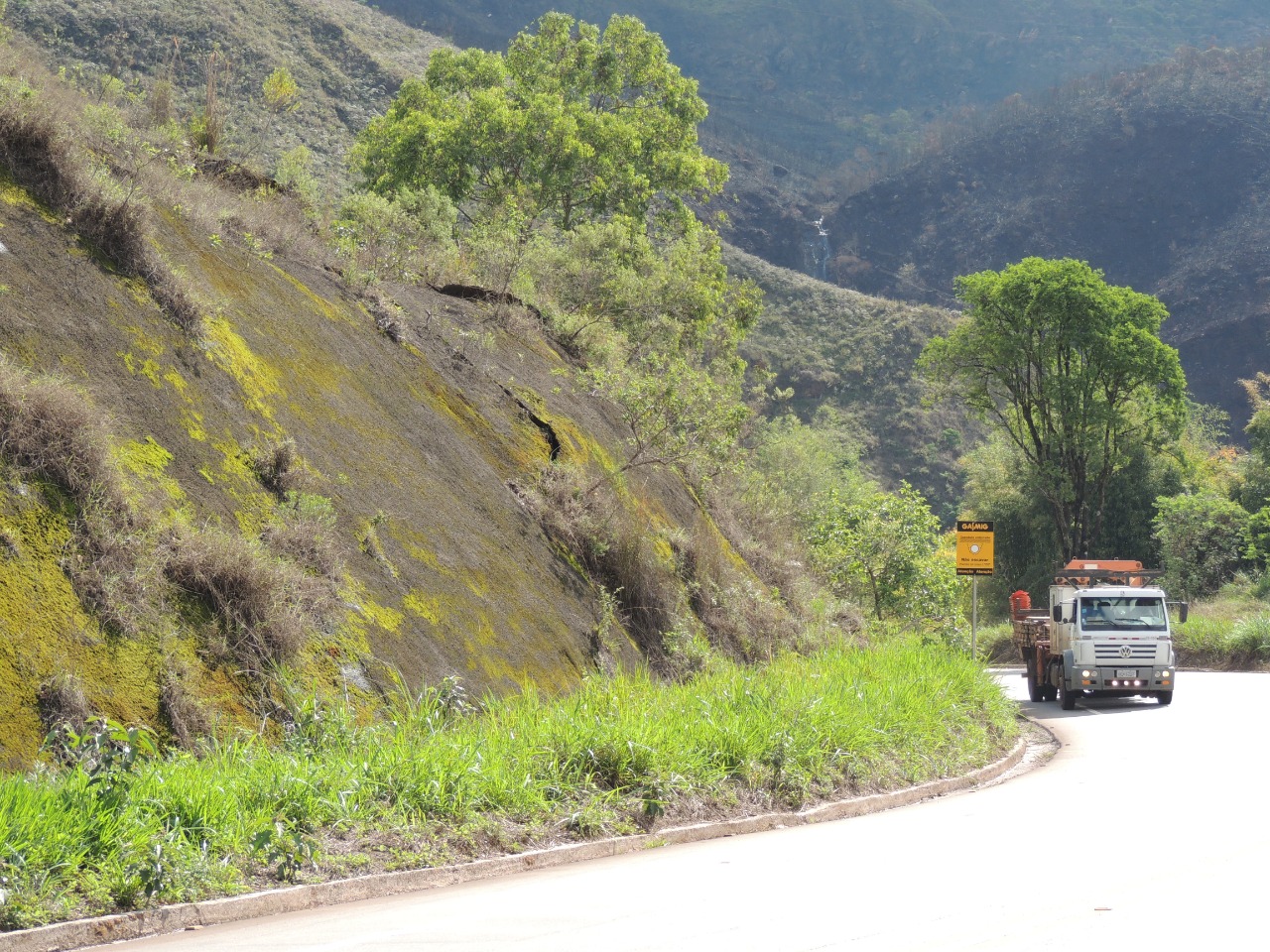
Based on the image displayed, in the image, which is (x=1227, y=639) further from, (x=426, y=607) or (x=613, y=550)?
(x=426, y=607)

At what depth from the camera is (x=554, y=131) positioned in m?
31.0

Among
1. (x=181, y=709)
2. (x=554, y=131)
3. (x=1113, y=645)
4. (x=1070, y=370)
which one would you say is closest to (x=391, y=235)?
(x=554, y=131)

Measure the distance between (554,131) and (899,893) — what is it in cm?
2634

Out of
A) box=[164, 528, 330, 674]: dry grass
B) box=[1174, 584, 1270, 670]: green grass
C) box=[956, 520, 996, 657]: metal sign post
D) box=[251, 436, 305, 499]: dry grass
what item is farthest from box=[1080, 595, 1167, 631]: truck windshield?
box=[164, 528, 330, 674]: dry grass

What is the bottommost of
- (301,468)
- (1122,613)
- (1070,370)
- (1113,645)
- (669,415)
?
(1113,645)

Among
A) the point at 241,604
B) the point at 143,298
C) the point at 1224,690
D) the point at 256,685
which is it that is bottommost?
the point at 1224,690

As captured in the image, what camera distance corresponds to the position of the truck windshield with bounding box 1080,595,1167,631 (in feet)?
75.9

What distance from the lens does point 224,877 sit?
6801 millimetres

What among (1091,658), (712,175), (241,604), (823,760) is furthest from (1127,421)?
(241,604)

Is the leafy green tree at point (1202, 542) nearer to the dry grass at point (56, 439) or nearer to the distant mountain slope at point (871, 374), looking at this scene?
the distant mountain slope at point (871, 374)

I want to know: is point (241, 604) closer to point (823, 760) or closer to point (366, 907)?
point (366, 907)

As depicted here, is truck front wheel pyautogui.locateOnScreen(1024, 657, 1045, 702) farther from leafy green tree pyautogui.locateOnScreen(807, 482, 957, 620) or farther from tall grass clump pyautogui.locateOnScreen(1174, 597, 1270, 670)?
tall grass clump pyautogui.locateOnScreen(1174, 597, 1270, 670)

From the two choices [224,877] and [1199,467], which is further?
[1199,467]

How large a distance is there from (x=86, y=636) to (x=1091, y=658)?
19293 millimetres
